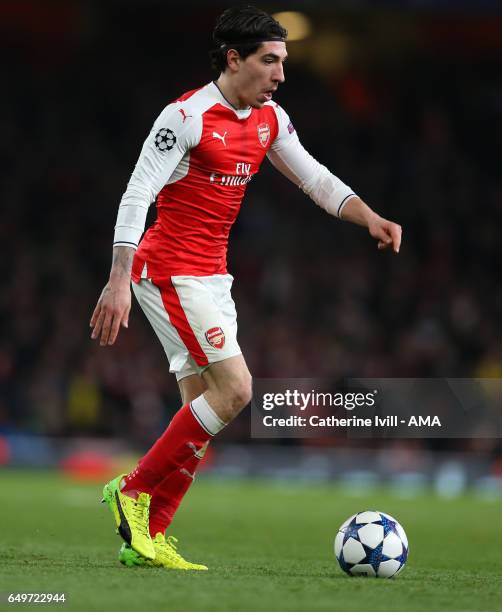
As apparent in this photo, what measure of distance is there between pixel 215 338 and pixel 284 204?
13.6 metres

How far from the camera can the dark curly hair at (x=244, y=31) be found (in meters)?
5.18

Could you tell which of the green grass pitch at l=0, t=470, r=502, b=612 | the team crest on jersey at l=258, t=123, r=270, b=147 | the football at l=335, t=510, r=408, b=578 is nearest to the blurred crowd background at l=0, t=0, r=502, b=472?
the green grass pitch at l=0, t=470, r=502, b=612

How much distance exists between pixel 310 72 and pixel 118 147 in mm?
3806

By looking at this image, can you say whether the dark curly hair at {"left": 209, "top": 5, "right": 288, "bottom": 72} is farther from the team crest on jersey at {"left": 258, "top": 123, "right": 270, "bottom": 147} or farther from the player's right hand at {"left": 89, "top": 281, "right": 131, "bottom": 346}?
the player's right hand at {"left": 89, "top": 281, "right": 131, "bottom": 346}

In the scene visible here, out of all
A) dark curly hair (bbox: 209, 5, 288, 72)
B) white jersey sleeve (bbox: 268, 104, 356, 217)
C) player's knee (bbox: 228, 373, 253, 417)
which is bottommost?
player's knee (bbox: 228, 373, 253, 417)

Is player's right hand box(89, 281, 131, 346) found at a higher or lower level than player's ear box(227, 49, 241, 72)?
lower

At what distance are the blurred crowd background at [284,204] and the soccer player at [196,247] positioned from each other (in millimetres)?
9424

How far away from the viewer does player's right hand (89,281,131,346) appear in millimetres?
4641

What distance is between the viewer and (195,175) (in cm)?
521

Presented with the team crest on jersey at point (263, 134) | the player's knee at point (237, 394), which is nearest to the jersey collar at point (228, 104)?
the team crest on jersey at point (263, 134)

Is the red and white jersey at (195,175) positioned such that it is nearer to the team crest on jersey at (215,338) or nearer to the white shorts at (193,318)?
A: the white shorts at (193,318)

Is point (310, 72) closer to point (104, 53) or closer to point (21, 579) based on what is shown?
point (104, 53)

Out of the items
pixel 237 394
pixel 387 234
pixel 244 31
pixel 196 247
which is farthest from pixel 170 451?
pixel 244 31

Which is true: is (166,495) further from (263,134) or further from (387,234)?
(263,134)
